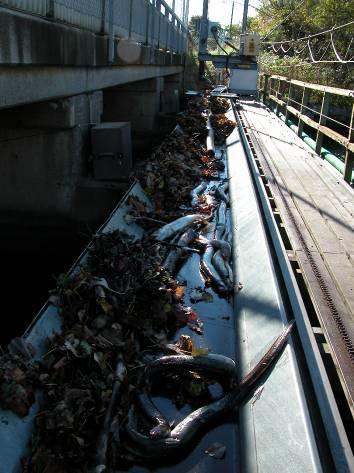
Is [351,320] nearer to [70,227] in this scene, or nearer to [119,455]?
[119,455]

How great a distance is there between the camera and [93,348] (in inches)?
169

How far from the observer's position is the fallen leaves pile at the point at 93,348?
354cm

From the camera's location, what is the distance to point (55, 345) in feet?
13.8

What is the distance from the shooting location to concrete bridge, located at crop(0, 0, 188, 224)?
532 cm

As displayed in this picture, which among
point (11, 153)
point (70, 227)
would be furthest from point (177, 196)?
point (11, 153)

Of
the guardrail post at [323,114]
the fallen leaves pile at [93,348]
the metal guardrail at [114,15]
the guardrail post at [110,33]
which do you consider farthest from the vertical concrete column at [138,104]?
the fallen leaves pile at [93,348]

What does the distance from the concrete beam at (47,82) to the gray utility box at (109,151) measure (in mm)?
714

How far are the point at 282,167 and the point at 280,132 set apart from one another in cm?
546

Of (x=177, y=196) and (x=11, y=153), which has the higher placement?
(x=11, y=153)

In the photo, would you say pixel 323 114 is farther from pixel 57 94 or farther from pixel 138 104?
pixel 138 104

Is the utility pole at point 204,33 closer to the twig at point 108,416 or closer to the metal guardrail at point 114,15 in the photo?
the metal guardrail at point 114,15

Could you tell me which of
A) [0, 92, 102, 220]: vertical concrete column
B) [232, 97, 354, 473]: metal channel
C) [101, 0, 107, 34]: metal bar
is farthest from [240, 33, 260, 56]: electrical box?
[232, 97, 354, 473]: metal channel

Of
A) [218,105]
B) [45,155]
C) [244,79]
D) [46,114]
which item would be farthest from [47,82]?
[244,79]

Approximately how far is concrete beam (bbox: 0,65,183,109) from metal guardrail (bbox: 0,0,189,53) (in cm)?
60
